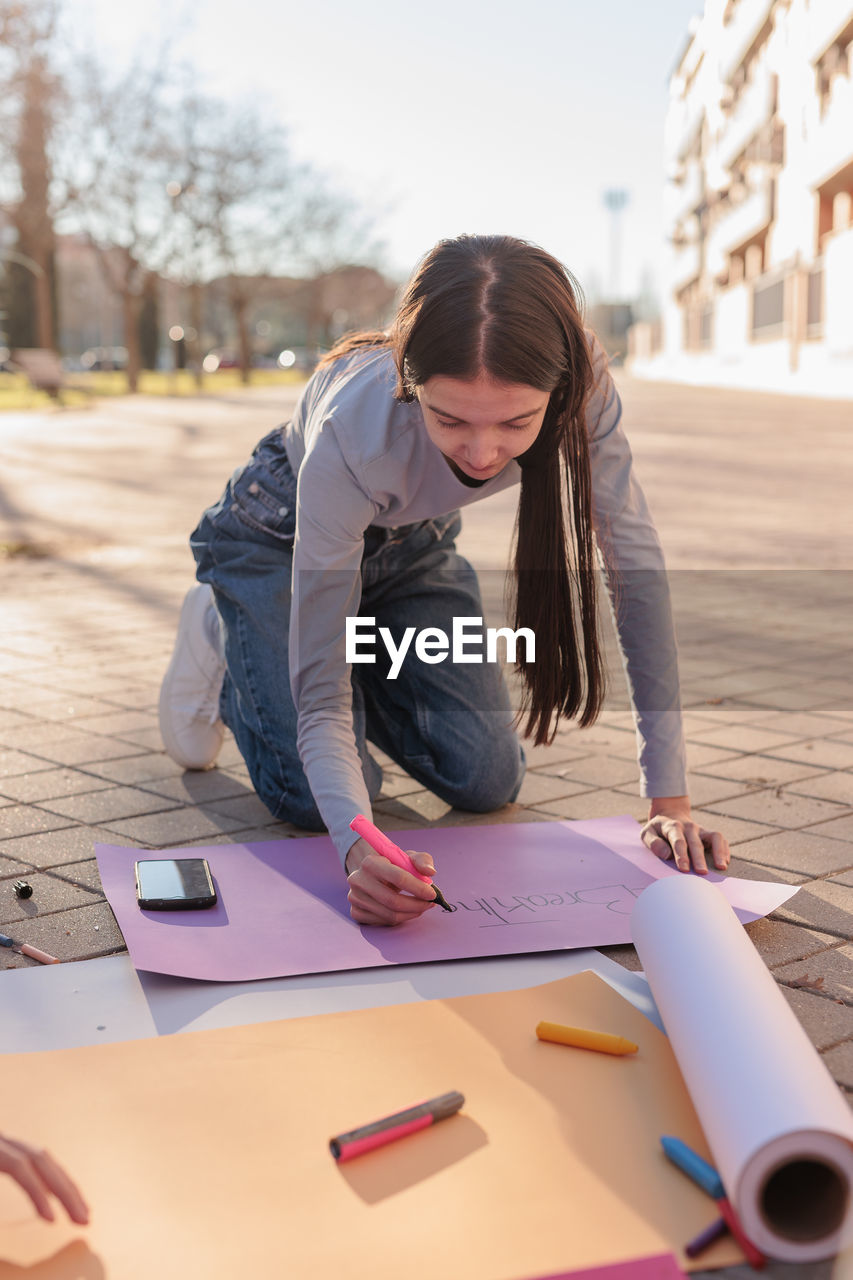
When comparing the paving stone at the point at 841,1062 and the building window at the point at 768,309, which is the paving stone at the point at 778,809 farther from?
the building window at the point at 768,309

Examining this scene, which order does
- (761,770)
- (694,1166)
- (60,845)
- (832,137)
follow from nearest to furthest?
(694,1166) → (60,845) → (761,770) → (832,137)

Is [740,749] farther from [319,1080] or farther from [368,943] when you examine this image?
[319,1080]

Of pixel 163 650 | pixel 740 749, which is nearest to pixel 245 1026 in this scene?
pixel 740 749

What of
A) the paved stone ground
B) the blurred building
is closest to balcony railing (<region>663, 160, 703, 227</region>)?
the blurred building

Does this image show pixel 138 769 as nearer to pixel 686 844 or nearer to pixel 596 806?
pixel 596 806

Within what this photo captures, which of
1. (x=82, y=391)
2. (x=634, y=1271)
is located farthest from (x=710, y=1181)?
(x=82, y=391)

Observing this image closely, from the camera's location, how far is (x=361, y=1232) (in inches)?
52.1

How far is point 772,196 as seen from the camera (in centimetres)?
2692

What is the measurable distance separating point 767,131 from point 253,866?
27639 millimetres

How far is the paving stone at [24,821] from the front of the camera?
105 inches

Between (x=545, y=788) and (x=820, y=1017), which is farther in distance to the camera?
(x=545, y=788)

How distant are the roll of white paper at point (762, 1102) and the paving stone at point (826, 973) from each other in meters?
0.35

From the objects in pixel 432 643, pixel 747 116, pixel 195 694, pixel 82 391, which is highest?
pixel 747 116

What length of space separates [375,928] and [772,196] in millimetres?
27491
